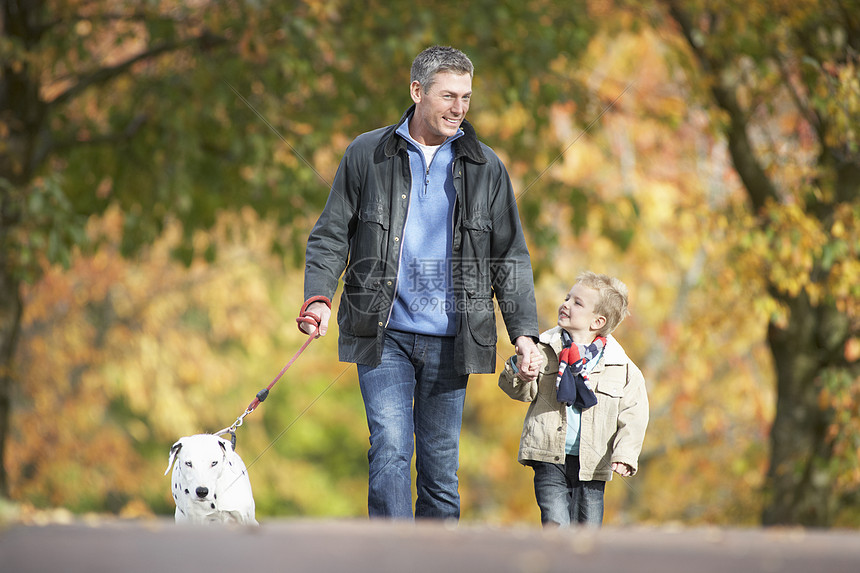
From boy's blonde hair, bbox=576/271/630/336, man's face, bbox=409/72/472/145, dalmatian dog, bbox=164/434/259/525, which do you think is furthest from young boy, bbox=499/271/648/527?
dalmatian dog, bbox=164/434/259/525

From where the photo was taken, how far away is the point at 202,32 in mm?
8758

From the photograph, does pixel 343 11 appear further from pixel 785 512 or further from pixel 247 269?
pixel 247 269

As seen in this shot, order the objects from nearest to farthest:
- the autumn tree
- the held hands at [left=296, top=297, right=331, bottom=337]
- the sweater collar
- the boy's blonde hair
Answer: the held hands at [left=296, top=297, right=331, bottom=337]
the sweater collar
the boy's blonde hair
the autumn tree

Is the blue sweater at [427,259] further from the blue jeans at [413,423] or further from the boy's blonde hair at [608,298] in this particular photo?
the boy's blonde hair at [608,298]

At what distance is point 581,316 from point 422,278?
0.70 metres

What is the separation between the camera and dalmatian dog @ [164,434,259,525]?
3.51m

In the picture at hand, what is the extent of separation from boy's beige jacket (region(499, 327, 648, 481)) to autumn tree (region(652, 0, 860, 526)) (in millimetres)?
3619

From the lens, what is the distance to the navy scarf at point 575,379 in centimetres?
392

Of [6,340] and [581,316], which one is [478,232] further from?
[6,340]

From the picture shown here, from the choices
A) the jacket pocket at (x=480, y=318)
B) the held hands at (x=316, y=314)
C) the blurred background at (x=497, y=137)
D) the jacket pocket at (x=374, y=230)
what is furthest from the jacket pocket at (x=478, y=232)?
the blurred background at (x=497, y=137)

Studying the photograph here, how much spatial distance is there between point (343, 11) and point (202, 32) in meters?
1.32

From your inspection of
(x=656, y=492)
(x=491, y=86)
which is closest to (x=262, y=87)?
(x=491, y=86)

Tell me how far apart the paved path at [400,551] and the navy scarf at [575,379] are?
144cm

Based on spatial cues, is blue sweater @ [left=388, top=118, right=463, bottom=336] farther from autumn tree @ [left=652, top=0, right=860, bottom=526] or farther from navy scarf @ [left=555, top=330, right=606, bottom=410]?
autumn tree @ [left=652, top=0, right=860, bottom=526]
